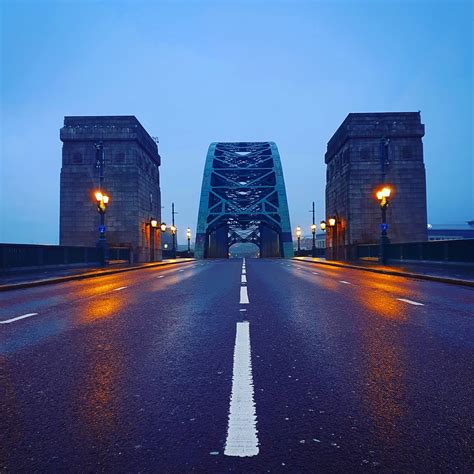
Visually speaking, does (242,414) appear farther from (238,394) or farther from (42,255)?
(42,255)

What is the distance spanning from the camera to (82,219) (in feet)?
135

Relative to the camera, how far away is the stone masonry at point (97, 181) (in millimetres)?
40906

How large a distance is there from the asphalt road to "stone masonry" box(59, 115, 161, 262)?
115 feet

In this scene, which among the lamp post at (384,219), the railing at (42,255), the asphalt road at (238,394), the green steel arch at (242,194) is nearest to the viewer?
the asphalt road at (238,394)

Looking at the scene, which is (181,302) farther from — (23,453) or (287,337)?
(23,453)

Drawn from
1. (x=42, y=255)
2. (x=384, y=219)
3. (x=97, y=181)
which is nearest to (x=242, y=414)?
(x=42, y=255)

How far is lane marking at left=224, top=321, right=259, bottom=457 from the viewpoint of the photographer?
2428 mm

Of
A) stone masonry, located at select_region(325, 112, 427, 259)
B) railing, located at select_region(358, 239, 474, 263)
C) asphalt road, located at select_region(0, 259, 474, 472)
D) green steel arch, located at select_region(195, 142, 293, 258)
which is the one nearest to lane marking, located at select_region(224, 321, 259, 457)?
asphalt road, located at select_region(0, 259, 474, 472)

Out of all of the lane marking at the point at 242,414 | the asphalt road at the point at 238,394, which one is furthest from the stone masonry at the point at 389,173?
the lane marking at the point at 242,414

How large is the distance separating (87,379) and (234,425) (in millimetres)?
1743

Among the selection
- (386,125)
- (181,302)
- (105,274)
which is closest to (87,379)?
(181,302)

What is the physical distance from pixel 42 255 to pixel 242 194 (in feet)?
206

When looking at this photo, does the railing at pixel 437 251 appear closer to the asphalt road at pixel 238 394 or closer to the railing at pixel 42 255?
the asphalt road at pixel 238 394

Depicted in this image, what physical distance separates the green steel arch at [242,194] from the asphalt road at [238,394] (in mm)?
53444
